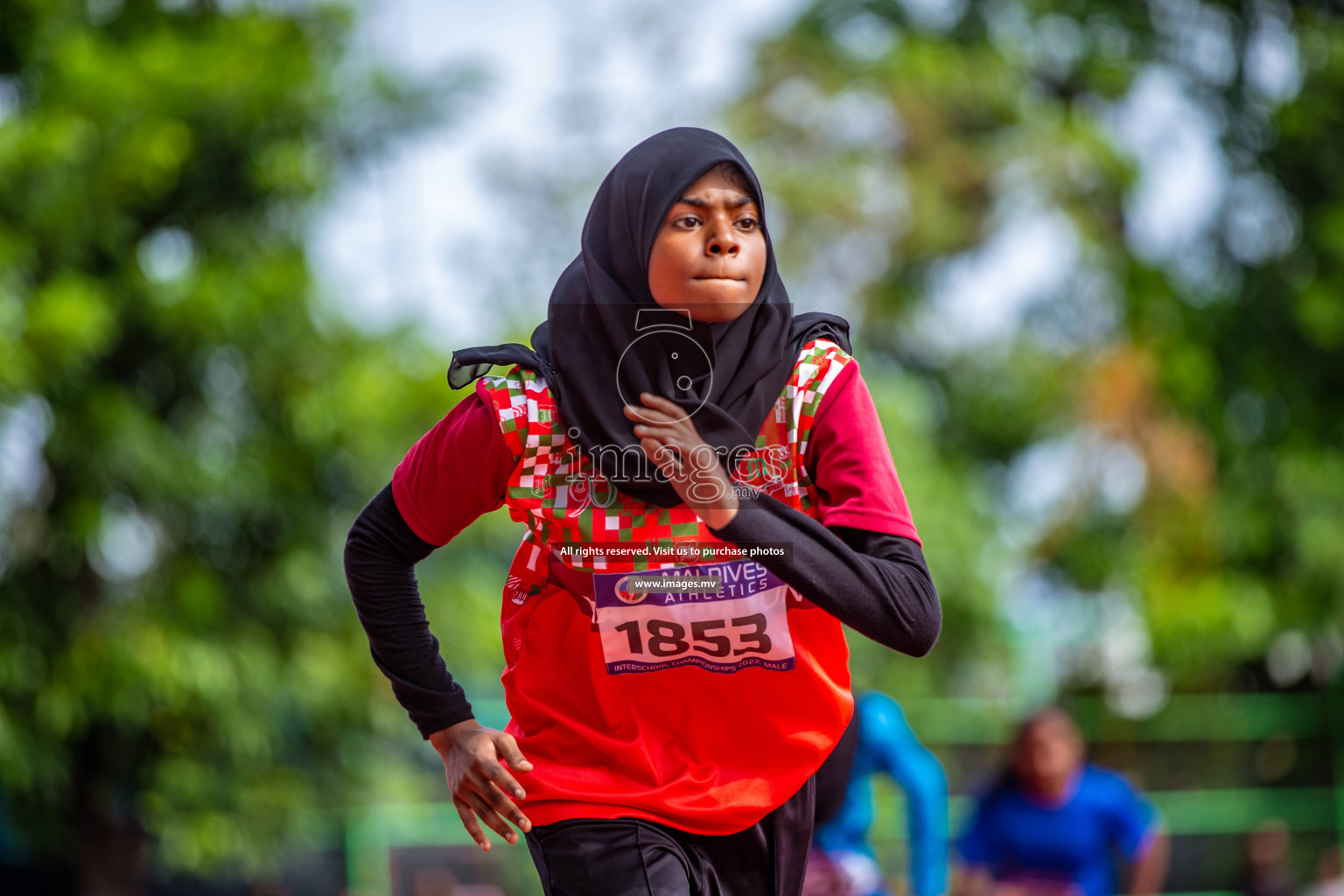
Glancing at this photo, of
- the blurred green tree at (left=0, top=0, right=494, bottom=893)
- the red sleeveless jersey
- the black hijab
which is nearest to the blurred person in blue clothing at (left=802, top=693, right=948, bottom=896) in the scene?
the red sleeveless jersey

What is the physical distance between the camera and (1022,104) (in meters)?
Answer: 12.0

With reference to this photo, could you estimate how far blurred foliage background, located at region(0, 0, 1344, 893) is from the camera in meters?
7.52

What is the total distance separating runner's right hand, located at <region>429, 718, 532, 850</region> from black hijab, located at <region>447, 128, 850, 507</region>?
0.44 m

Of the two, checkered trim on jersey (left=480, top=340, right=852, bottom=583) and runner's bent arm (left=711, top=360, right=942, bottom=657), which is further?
checkered trim on jersey (left=480, top=340, right=852, bottom=583)

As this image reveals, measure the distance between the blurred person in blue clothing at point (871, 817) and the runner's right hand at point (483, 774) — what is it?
5.26 feet

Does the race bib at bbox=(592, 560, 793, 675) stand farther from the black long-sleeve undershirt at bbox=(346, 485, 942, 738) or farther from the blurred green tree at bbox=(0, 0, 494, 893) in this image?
the blurred green tree at bbox=(0, 0, 494, 893)

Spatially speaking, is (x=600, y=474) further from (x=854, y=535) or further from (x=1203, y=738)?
(x=1203, y=738)

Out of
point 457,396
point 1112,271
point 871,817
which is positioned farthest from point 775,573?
point 1112,271

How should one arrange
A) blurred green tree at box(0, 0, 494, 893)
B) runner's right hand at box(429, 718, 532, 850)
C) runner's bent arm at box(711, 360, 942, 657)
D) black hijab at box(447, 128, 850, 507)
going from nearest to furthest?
runner's bent arm at box(711, 360, 942, 657)
black hijab at box(447, 128, 850, 507)
runner's right hand at box(429, 718, 532, 850)
blurred green tree at box(0, 0, 494, 893)

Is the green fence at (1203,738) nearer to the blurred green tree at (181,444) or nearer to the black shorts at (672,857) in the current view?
the blurred green tree at (181,444)

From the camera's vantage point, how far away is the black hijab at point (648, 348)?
6.14 ft

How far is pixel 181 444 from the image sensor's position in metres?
7.78

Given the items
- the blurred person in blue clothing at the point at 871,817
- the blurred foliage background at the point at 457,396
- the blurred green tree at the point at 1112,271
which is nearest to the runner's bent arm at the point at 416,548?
the blurred person in blue clothing at the point at 871,817

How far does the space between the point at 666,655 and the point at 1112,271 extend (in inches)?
408
